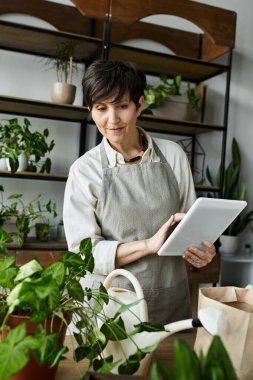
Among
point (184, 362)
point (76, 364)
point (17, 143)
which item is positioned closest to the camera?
point (184, 362)

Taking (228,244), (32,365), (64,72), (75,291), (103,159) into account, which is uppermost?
→ (64,72)

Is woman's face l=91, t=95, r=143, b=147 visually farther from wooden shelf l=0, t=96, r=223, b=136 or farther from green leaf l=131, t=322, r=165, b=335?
wooden shelf l=0, t=96, r=223, b=136

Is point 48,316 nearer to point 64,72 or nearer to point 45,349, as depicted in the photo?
point 45,349

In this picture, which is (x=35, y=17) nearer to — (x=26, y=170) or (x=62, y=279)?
(x=26, y=170)

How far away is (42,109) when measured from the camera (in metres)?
2.68

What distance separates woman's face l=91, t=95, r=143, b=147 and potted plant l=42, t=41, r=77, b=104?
1.29m

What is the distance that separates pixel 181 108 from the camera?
117 inches

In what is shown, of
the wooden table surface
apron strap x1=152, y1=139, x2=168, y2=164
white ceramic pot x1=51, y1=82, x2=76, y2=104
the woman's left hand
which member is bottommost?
the wooden table surface

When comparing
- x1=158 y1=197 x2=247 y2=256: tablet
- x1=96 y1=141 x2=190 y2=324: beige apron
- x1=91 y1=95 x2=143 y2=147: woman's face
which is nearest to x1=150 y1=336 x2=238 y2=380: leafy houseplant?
x1=158 y1=197 x2=247 y2=256: tablet

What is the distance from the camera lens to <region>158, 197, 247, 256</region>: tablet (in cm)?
108

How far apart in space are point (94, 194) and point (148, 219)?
193 mm

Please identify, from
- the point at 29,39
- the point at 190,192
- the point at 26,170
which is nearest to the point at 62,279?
the point at 190,192

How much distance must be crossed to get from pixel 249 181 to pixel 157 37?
1.32 m

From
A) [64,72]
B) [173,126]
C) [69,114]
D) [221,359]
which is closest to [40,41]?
[64,72]
